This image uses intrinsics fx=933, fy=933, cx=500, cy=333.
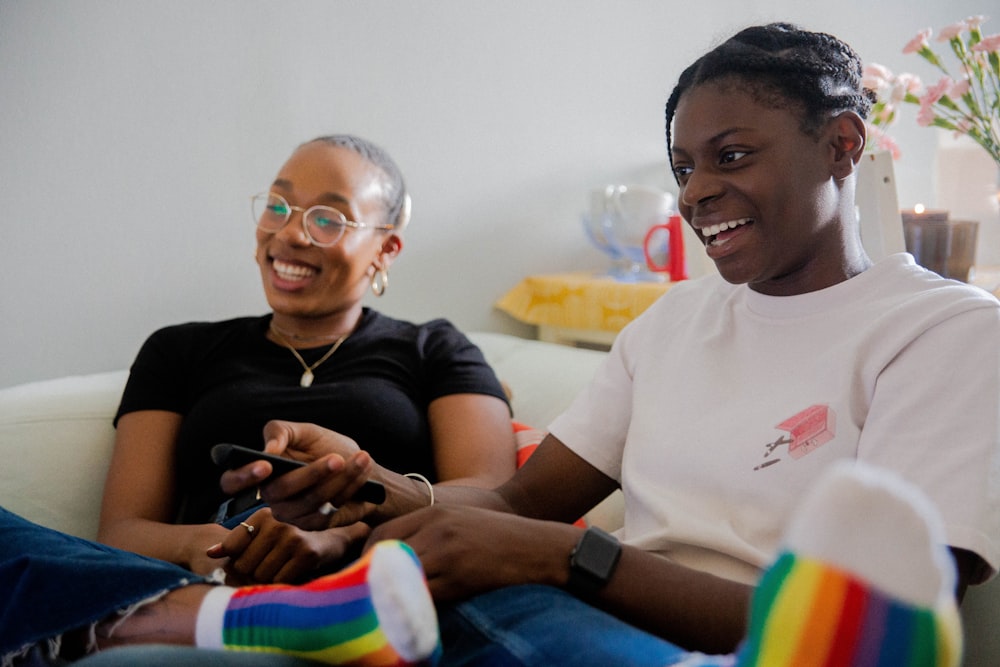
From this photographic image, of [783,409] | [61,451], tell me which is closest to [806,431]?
[783,409]

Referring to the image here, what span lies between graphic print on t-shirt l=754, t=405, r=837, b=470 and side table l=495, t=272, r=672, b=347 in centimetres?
106

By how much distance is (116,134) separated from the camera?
1.76 metres

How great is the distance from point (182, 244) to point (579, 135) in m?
1.07

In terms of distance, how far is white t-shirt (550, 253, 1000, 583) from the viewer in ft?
2.57

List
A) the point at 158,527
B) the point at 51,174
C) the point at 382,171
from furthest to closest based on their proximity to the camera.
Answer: the point at 51,174 < the point at 382,171 < the point at 158,527

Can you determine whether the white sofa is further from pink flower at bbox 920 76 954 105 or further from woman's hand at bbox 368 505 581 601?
pink flower at bbox 920 76 954 105

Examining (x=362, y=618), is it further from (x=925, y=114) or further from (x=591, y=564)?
(x=925, y=114)

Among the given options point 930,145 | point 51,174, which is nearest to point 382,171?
point 51,174

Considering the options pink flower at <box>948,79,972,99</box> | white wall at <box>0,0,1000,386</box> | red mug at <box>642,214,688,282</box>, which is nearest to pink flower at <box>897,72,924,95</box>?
pink flower at <box>948,79,972,99</box>

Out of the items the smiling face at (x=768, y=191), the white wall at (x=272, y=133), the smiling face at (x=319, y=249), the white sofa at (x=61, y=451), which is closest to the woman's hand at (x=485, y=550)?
the smiling face at (x=768, y=191)

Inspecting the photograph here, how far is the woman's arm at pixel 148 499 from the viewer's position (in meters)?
1.17

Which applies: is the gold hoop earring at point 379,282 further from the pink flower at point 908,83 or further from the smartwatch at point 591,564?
the pink flower at point 908,83

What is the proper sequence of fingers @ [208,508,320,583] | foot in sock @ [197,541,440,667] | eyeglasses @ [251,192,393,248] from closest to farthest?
foot in sock @ [197,541,440,667] < fingers @ [208,508,320,583] < eyeglasses @ [251,192,393,248]

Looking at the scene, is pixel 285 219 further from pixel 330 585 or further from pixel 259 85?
pixel 330 585
